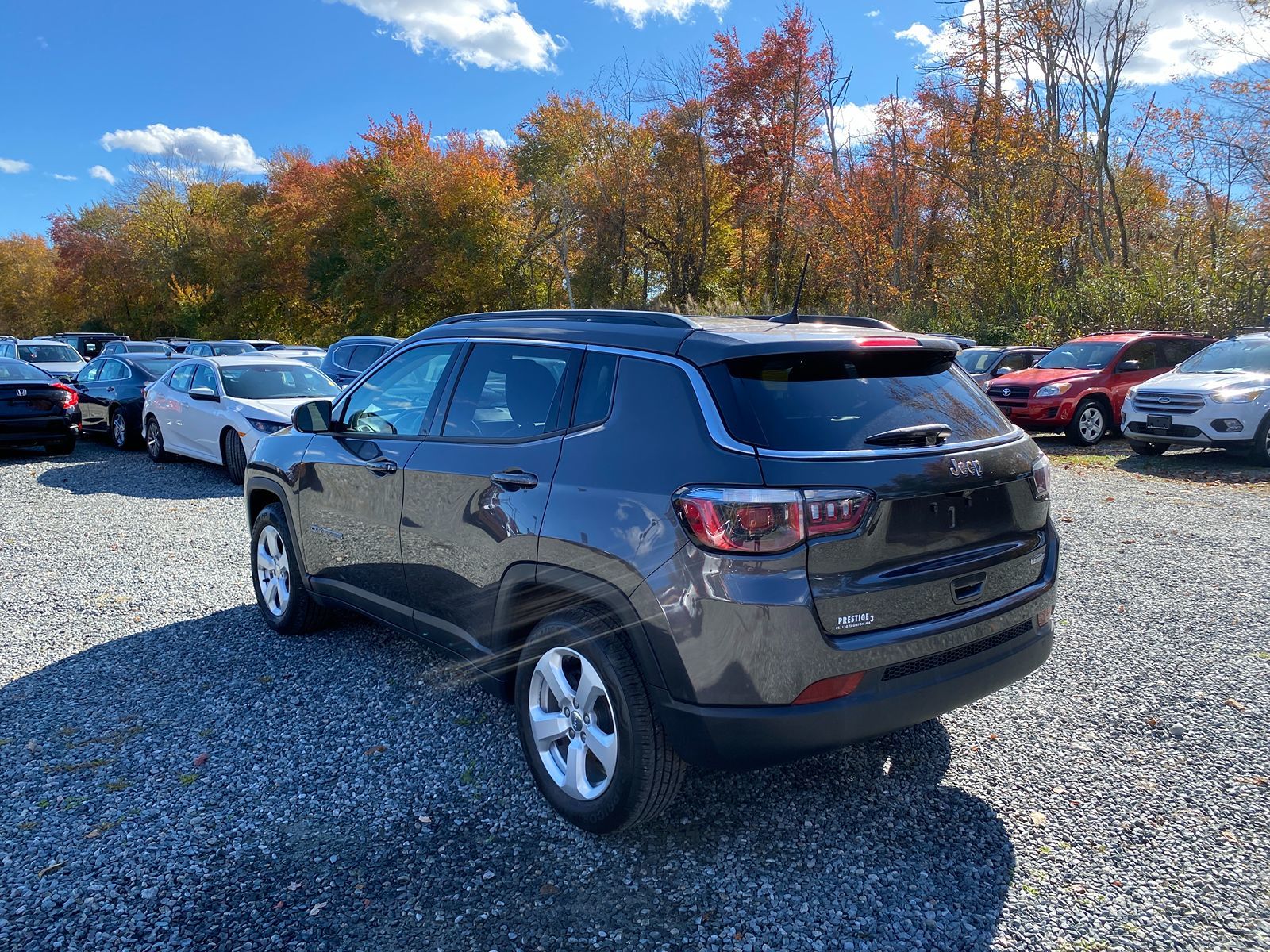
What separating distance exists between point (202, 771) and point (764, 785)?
91.4 inches

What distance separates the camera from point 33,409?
12641 mm

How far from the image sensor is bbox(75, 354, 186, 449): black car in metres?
14.1

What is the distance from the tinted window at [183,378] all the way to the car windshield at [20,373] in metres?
2.15

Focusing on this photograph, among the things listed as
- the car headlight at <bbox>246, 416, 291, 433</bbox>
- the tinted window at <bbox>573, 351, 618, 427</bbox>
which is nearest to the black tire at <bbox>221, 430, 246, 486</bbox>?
the car headlight at <bbox>246, 416, 291, 433</bbox>

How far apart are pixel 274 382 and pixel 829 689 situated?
10346 millimetres

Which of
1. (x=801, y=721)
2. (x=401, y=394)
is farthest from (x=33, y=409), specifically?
(x=801, y=721)

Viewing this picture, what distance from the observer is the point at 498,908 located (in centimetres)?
269

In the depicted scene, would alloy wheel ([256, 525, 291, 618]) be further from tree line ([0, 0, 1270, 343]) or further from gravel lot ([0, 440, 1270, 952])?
tree line ([0, 0, 1270, 343])

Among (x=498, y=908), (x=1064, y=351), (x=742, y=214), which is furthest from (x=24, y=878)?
(x=742, y=214)

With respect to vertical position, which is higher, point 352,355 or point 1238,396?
point 352,355

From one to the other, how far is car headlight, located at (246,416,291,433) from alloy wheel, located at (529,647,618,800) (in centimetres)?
793

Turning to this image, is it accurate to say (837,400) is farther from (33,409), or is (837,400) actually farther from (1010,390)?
(33,409)

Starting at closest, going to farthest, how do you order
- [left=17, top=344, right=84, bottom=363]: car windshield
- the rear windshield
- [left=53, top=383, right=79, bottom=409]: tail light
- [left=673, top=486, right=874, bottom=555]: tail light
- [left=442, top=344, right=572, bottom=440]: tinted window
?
1. [left=673, top=486, right=874, bottom=555]: tail light
2. the rear windshield
3. [left=442, top=344, right=572, bottom=440]: tinted window
4. [left=53, top=383, right=79, bottom=409]: tail light
5. [left=17, top=344, right=84, bottom=363]: car windshield

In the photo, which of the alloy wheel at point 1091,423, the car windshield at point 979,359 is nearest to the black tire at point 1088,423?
the alloy wheel at point 1091,423
